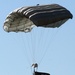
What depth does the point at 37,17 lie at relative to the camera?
88625 mm

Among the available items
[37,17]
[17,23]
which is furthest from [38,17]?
[17,23]

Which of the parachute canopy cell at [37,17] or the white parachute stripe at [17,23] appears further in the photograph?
the white parachute stripe at [17,23]

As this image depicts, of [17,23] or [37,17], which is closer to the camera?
[37,17]

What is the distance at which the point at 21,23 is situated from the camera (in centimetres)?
9412

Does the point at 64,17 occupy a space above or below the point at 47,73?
above

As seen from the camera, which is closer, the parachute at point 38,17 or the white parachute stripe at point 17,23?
the parachute at point 38,17

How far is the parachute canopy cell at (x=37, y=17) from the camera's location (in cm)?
8869

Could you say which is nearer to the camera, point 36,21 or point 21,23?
point 36,21

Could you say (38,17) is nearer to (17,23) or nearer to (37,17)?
(37,17)

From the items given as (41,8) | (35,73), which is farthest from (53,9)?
(35,73)

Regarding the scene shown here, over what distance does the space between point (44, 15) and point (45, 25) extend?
3.35 ft

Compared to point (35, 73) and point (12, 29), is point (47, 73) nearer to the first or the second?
point (35, 73)

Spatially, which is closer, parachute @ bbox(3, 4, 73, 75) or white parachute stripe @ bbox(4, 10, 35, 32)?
parachute @ bbox(3, 4, 73, 75)

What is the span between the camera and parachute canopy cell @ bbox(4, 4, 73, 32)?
88.7 meters
